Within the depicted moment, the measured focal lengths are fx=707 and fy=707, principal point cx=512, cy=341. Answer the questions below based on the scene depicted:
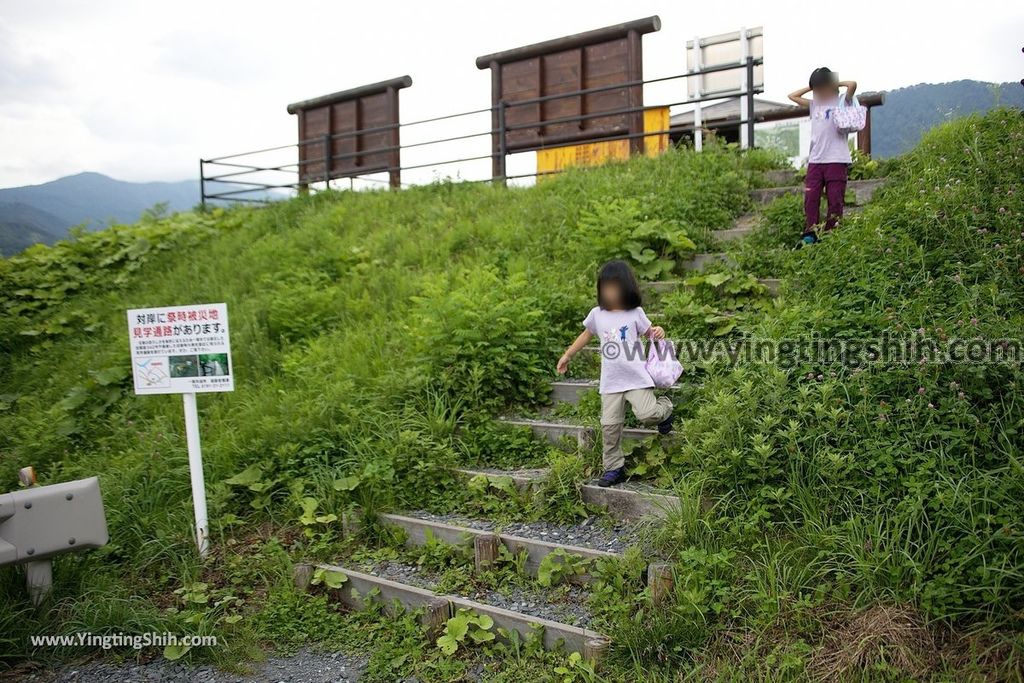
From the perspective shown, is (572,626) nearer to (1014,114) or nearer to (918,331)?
(918,331)

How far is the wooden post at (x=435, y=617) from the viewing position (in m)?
3.98

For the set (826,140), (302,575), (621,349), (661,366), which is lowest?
(302,575)

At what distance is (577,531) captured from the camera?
442cm

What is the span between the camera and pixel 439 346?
613 centimetres

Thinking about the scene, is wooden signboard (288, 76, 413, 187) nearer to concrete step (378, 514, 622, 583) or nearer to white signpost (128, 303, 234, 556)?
white signpost (128, 303, 234, 556)

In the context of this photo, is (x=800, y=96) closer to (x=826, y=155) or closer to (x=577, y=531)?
(x=826, y=155)

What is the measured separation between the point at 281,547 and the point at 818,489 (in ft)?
11.4

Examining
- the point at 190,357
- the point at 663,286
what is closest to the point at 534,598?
the point at 190,357

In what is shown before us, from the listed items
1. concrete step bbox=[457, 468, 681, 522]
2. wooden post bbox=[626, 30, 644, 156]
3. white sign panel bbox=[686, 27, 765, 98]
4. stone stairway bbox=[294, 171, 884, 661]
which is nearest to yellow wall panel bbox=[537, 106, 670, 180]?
wooden post bbox=[626, 30, 644, 156]

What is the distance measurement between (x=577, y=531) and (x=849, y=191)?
5475mm

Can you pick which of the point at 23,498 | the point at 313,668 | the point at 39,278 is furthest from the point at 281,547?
the point at 39,278

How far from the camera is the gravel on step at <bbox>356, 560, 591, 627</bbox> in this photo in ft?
12.5

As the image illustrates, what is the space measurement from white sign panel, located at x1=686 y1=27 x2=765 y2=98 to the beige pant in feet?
26.0

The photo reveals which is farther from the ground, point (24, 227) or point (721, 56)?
point (721, 56)
